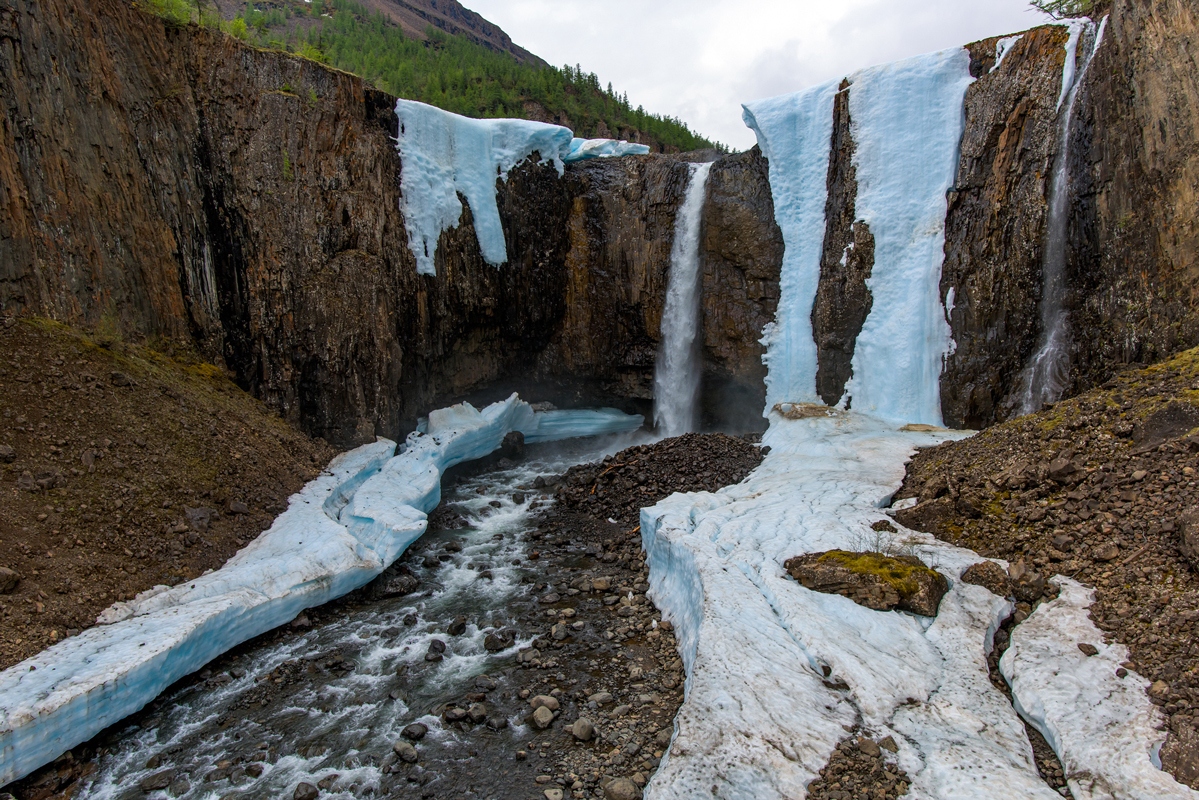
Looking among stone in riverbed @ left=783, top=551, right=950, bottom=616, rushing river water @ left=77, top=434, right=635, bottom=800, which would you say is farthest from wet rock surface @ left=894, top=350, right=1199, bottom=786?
rushing river water @ left=77, top=434, right=635, bottom=800

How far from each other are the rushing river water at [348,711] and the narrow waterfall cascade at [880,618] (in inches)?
73.0

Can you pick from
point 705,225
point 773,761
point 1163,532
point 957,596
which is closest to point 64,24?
point 705,225

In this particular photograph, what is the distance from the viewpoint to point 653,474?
1186 centimetres

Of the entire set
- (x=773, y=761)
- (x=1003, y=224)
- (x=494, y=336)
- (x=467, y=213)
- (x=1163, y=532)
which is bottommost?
(x=773, y=761)

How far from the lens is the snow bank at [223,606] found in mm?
5082

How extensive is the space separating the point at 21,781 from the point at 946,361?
13798 mm

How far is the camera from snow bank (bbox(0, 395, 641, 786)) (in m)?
5.08

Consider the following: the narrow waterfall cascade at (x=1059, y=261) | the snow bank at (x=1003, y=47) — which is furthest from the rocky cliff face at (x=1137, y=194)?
the snow bank at (x=1003, y=47)

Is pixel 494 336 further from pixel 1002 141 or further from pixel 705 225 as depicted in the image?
pixel 1002 141

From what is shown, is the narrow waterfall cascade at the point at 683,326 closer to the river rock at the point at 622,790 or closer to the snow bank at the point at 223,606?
the snow bank at the point at 223,606

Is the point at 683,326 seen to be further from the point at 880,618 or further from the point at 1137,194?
the point at 880,618

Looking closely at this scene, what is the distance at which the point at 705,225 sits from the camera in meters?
15.9

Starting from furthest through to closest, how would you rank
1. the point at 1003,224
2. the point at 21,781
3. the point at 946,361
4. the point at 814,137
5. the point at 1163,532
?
the point at 814,137, the point at 946,361, the point at 1003,224, the point at 1163,532, the point at 21,781

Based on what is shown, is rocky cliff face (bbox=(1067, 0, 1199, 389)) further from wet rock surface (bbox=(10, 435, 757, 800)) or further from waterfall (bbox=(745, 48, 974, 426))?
wet rock surface (bbox=(10, 435, 757, 800))
